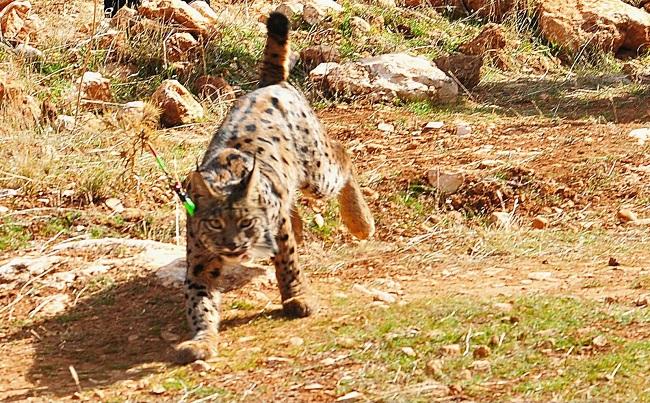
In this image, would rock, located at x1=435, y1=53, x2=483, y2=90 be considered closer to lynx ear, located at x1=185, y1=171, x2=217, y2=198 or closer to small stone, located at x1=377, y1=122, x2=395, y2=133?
small stone, located at x1=377, y1=122, x2=395, y2=133

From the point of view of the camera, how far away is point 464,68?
12141 millimetres

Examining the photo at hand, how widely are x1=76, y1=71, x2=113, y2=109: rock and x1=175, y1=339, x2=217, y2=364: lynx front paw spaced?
16.7 feet

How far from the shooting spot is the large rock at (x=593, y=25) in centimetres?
1335

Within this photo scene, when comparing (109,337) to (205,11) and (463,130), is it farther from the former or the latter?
(205,11)

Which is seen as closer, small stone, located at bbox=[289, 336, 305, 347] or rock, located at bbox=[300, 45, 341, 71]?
small stone, located at bbox=[289, 336, 305, 347]

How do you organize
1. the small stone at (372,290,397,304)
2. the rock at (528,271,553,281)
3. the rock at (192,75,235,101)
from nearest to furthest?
the small stone at (372,290,397,304) → the rock at (528,271,553,281) → the rock at (192,75,235,101)

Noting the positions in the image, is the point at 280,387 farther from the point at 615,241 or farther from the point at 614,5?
the point at 614,5

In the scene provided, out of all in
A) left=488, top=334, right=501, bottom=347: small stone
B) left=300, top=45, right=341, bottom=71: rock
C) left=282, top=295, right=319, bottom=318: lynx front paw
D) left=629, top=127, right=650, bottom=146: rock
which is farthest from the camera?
left=300, top=45, right=341, bottom=71: rock

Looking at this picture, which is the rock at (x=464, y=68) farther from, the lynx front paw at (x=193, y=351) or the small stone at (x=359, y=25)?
the lynx front paw at (x=193, y=351)

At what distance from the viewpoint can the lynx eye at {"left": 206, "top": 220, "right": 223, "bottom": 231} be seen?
17.9 feet

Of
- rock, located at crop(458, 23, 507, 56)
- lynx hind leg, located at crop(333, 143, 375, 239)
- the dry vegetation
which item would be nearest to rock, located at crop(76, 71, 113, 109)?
the dry vegetation

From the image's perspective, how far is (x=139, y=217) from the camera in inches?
303

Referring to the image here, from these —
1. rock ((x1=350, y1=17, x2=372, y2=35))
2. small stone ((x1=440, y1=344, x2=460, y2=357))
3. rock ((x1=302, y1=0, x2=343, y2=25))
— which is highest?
rock ((x1=302, y1=0, x2=343, y2=25))

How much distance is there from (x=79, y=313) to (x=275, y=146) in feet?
4.58
